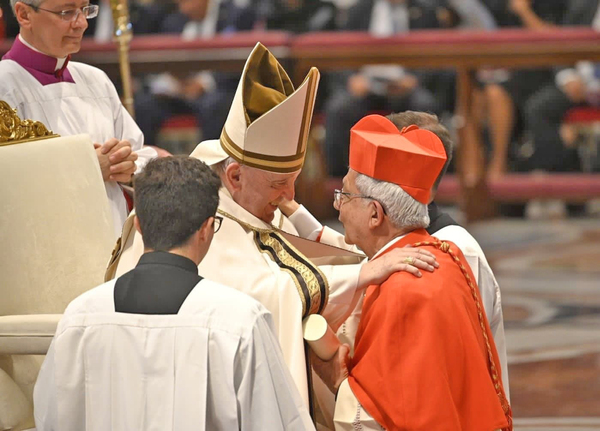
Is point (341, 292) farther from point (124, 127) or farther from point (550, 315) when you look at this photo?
point (550, 315)

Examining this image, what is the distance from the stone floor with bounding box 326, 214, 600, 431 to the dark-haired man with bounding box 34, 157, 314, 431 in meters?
2.88

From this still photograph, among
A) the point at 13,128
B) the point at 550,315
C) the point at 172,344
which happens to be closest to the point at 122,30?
the point at 13,128

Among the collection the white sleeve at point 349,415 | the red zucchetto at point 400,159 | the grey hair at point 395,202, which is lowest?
the white sleeve at point 349,415

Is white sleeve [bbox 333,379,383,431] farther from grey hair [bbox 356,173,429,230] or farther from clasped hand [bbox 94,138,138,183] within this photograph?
clasped hand [bbox 94,138,138,183]

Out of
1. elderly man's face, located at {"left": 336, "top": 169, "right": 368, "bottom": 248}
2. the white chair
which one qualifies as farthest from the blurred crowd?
elderly man's face, located at {"left": 336, "top": 169, "right": 368, "bottom": 248}

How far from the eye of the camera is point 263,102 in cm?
313

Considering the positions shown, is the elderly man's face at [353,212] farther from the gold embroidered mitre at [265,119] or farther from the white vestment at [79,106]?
the white vestment at [79,106]

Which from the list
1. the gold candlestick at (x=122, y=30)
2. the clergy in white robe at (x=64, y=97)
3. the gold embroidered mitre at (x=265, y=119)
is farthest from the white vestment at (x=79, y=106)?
the gold embroidered mitre at (x=265, y=119)

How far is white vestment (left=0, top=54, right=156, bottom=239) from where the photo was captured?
4211mm

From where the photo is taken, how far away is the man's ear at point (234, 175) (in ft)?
10.4

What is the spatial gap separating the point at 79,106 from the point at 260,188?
4.65 ft

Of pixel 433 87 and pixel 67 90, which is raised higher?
pixel 67 90

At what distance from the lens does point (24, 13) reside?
13.6ft

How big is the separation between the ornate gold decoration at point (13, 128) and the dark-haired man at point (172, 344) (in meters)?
1.41
